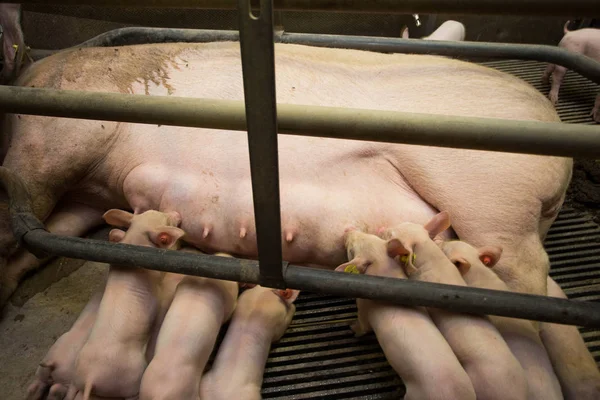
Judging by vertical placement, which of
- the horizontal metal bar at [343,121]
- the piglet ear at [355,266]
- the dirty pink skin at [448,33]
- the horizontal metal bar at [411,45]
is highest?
the horizontal metal bar at [343,121]

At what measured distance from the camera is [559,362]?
156 centimetres

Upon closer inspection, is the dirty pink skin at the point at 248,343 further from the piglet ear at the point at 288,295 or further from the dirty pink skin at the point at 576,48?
the dirty pink skin at the point at 576,48

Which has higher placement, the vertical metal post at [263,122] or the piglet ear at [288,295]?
the vertical metal post at [263,122]

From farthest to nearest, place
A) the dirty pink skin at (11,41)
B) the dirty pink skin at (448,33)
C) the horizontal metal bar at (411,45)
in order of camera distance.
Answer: the dirty pink skin at (448,33), the horizontal metal bar at (411,45), the dirty pink skin at (11,41)

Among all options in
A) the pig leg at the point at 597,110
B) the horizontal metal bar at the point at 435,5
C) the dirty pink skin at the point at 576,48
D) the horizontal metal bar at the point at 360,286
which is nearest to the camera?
the horizontal metal bar at the point at 435,5

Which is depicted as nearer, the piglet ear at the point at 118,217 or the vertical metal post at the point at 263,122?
the vertical metal post at the point at 263,122

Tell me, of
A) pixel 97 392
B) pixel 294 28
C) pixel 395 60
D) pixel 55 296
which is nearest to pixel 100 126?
pixel 55 296

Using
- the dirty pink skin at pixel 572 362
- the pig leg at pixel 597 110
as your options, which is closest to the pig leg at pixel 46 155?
the dirty pink skin at pixel 572 362

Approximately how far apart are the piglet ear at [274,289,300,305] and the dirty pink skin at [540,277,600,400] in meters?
0.90

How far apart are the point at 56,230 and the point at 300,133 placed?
151 centimetres

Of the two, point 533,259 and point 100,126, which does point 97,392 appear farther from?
point 533,259

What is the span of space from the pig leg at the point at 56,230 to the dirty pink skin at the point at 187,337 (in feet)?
2.78

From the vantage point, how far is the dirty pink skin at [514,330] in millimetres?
1391

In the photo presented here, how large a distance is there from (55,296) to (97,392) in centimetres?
79
